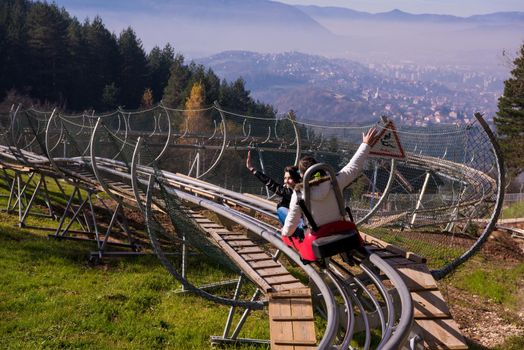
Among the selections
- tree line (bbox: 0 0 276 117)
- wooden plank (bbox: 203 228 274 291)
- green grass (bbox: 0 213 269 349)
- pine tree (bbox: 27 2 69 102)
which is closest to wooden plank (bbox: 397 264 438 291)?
wooden plank (bbox: 203 228 274 291)

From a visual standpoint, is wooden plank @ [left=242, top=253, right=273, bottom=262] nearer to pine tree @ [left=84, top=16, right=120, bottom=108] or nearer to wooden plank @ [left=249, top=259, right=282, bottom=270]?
wooden plank @ [left=249, top=259, right=282, bottom=270]

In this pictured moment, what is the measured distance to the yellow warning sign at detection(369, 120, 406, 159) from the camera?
594cm

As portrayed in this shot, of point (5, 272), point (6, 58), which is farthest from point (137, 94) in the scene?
point (5, 272)

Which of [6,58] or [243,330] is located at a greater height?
[6,58]

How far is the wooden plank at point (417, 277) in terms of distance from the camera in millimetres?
5016

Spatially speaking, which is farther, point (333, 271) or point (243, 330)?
point (243, 330)

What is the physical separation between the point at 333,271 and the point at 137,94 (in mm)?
58239

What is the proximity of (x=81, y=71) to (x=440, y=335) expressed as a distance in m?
54.9

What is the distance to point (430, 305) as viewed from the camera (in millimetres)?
4770

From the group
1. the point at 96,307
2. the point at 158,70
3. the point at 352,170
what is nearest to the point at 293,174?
the point at 352,170

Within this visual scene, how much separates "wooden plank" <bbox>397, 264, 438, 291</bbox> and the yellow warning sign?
3.88 feet

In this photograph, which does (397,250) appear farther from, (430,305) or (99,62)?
(99,62)

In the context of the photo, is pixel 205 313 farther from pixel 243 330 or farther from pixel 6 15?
pixel 6 15

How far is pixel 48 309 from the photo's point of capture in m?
7.84
